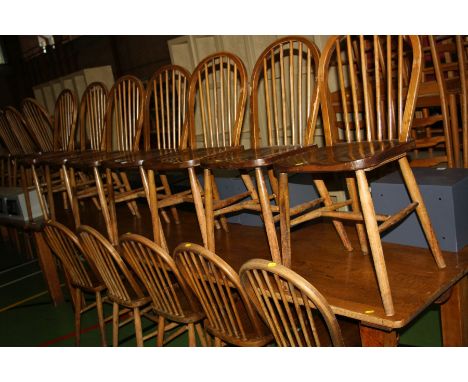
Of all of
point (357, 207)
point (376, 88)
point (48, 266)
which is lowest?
point (48, 266)

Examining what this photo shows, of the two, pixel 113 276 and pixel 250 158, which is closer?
pixel 250 158

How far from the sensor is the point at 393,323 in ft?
4.24

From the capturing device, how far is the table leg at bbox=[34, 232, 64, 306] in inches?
122

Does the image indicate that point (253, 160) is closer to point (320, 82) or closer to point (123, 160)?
point (320, 82)

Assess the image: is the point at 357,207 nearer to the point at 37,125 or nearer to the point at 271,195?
the point at 271,195

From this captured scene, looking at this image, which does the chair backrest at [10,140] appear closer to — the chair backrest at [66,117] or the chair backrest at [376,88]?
the chair backrest at [66,117]

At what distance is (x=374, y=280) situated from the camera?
61.7 inches

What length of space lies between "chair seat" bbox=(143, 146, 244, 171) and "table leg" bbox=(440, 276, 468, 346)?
0.96 metres

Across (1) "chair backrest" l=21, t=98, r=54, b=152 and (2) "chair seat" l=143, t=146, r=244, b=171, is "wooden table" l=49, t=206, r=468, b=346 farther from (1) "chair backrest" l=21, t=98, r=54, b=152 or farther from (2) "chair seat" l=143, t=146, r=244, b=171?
(1) "chair backrest" l=21, t=98, r=54, b=152

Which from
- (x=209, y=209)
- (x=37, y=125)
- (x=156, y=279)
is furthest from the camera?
(x=37, y=125)

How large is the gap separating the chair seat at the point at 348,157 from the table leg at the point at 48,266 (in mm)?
2068

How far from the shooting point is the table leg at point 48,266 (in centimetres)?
310

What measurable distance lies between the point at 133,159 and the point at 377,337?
1.37m

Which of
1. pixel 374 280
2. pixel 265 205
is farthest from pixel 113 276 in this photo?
pixel 374 280
